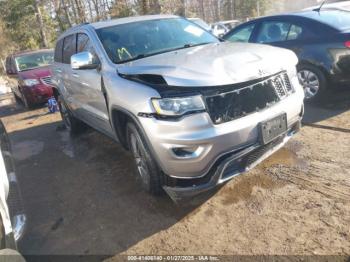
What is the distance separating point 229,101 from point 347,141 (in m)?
2.17

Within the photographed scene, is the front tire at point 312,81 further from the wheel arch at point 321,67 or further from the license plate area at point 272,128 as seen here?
the license plate area at point 272,128

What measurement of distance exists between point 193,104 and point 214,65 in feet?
1.55

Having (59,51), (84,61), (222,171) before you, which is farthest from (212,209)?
(59,51)

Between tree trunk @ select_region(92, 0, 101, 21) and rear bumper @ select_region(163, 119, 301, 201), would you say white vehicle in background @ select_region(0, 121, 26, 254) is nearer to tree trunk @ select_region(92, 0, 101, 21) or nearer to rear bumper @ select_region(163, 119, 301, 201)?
rear bumper @ select_region(163, 119, 301, 201)

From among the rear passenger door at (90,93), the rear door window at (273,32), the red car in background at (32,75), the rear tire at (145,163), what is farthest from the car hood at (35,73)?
the rear tire at (145,163)

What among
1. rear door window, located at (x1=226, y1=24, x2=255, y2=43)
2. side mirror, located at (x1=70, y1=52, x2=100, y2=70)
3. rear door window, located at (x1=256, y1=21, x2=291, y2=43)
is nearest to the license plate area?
side mirror, located at (x1=70, y1=52, x2=100, y2=70)

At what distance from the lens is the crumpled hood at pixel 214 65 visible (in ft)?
10.0

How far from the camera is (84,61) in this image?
412 cm

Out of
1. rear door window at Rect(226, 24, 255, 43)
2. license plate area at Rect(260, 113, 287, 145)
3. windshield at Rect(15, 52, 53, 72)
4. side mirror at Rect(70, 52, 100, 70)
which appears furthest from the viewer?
windshield at Rect(15, 52, 53, 72)

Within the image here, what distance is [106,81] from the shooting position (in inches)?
156

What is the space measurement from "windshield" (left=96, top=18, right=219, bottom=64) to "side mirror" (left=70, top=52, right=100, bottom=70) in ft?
0.70

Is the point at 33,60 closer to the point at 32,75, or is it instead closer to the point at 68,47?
the point at 32,75

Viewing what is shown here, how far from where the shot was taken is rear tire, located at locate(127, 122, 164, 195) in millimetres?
3410

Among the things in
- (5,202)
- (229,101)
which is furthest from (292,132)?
(5,202)
